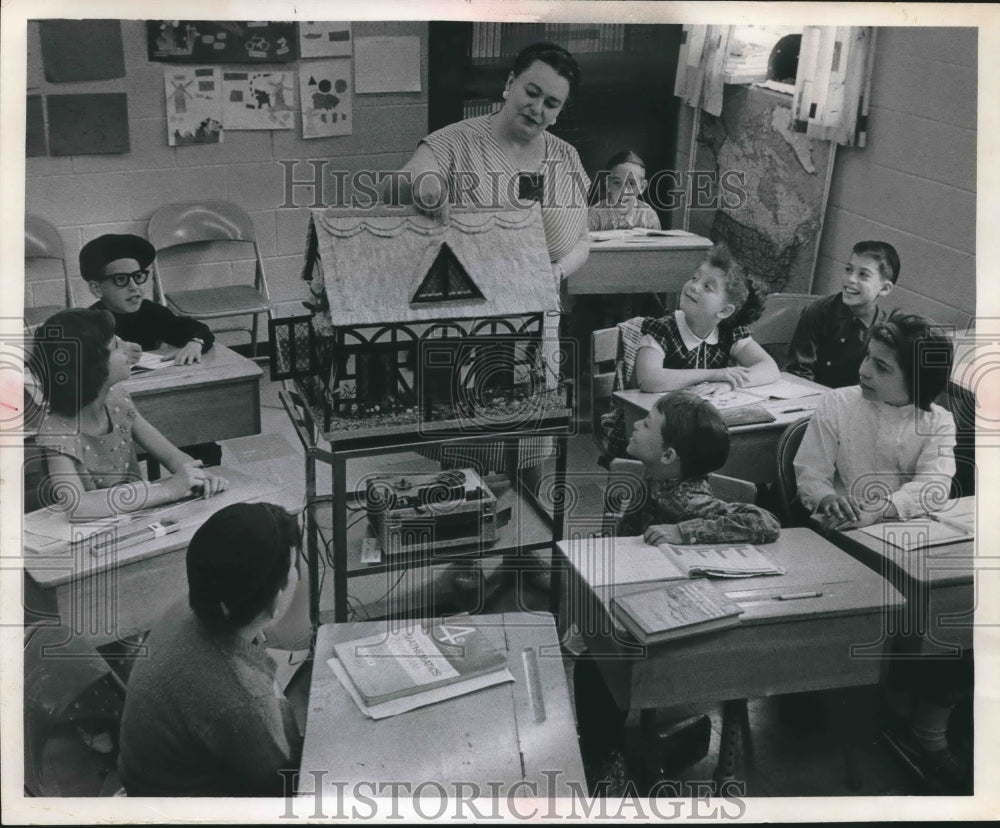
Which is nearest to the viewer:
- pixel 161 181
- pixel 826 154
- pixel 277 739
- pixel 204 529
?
pixel 277 739

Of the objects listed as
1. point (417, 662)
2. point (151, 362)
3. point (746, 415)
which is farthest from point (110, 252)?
point (746, 415)

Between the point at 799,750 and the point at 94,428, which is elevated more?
the point at 94,428

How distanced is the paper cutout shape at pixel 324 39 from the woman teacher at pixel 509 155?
0.34 metres

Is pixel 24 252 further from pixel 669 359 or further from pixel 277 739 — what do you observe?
pixel 669 359

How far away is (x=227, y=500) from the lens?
2.95 meters

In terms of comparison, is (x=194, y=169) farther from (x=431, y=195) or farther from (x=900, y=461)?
(x=900, y=461)

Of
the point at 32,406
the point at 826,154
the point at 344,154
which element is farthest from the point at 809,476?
the point at 32,406

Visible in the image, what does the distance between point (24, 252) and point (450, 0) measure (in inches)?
50.5

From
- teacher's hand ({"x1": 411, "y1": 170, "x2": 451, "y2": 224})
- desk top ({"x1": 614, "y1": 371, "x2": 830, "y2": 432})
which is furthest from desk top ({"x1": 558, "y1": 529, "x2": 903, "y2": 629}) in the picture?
teacher's hand ({"x1": 411, "y1": 170, "x2": 451, "y2": 224})

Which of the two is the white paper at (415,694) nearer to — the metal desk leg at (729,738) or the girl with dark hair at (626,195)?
the metal desk leg at (729,738)

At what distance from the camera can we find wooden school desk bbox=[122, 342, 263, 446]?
117 inches

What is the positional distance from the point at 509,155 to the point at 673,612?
1.35m

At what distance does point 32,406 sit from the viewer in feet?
9.04

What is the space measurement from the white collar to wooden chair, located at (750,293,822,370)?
12 cm
